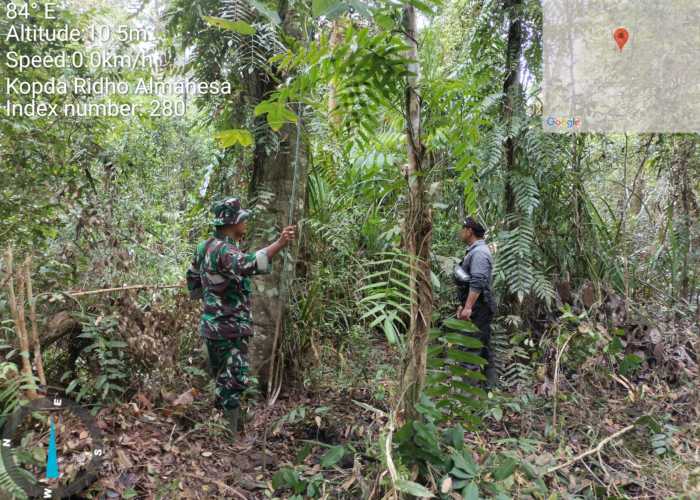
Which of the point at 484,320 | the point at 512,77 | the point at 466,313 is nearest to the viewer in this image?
the point at 466,313

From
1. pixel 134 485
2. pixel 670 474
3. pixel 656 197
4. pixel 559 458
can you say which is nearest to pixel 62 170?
pixel 134 485

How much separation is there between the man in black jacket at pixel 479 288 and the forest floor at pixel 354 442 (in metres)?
0.60

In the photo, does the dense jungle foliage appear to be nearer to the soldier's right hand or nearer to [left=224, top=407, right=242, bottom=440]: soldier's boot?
[left=224, top=407, right=242, bottom=440]: soldier's boot

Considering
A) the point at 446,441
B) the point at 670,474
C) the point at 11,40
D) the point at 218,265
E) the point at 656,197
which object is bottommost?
the point at 670,474

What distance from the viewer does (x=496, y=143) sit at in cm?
463

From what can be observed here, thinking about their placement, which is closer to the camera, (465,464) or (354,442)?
(465,464)

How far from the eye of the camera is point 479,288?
443 cm

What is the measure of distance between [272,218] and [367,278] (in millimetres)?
1673

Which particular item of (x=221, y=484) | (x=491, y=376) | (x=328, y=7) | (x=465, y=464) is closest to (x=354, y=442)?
(x=221, y=484)

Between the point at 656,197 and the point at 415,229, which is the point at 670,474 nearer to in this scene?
the point at 415,229

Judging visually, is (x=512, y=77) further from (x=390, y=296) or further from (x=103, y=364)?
(x=103, y=364)

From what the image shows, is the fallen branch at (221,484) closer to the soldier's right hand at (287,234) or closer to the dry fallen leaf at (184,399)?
the dry fallen leaf at (184,399)

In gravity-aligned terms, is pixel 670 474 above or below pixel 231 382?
below

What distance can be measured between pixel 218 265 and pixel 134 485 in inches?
55.6
